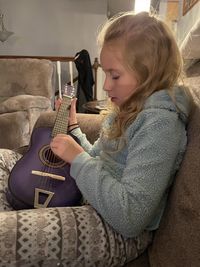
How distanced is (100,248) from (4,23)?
4240 mm

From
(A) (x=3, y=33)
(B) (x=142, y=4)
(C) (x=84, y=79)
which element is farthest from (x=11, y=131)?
(A) (x=3, y=33)

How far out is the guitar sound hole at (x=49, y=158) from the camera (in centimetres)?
→ 96

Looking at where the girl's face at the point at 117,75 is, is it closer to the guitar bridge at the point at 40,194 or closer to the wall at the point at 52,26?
the guitar bridge at the point at 40,194

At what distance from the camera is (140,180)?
0.70 m

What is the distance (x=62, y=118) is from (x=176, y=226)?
52 cm

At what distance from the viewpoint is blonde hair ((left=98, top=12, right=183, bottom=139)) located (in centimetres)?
81

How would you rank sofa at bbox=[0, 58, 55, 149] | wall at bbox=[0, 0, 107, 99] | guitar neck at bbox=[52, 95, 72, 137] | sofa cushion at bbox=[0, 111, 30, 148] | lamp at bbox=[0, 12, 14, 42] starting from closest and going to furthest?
guitar neck at bbox=[52, 95, 72, 137]
sofa cushion at bbox=[0, 111, 30, 148]
sofa at bbox=[0, 58, 55, 149]
lamp at bbox=[0, 12, 14, 42]
wall at bbox=[0, 0, 107, 99]

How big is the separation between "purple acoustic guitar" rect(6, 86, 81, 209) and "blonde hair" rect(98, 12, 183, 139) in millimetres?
216

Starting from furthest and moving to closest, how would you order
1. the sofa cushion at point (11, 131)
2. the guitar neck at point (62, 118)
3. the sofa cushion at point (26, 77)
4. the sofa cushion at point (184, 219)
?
the sofa cushion at point (26, 77)
the sofa cushion at point (11, 131)
the guitar neck at point (62, 118)
the sofa cushion at point (184, 219)

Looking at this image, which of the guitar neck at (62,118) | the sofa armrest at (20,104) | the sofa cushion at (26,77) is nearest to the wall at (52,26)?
the sofa cushion at (26,77)

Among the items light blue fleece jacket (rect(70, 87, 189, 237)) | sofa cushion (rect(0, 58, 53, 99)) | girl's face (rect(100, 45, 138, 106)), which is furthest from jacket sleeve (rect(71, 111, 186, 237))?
sofa cushion (rect(0, 58, 53, 99))

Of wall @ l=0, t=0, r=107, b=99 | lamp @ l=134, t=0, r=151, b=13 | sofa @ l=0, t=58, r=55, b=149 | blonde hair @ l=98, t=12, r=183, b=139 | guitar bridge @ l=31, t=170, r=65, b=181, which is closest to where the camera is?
blonde hair @ l=98, t=12, r=183, b=139

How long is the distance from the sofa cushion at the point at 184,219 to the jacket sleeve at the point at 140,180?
0.11ft

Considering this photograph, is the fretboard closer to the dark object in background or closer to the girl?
the girl
